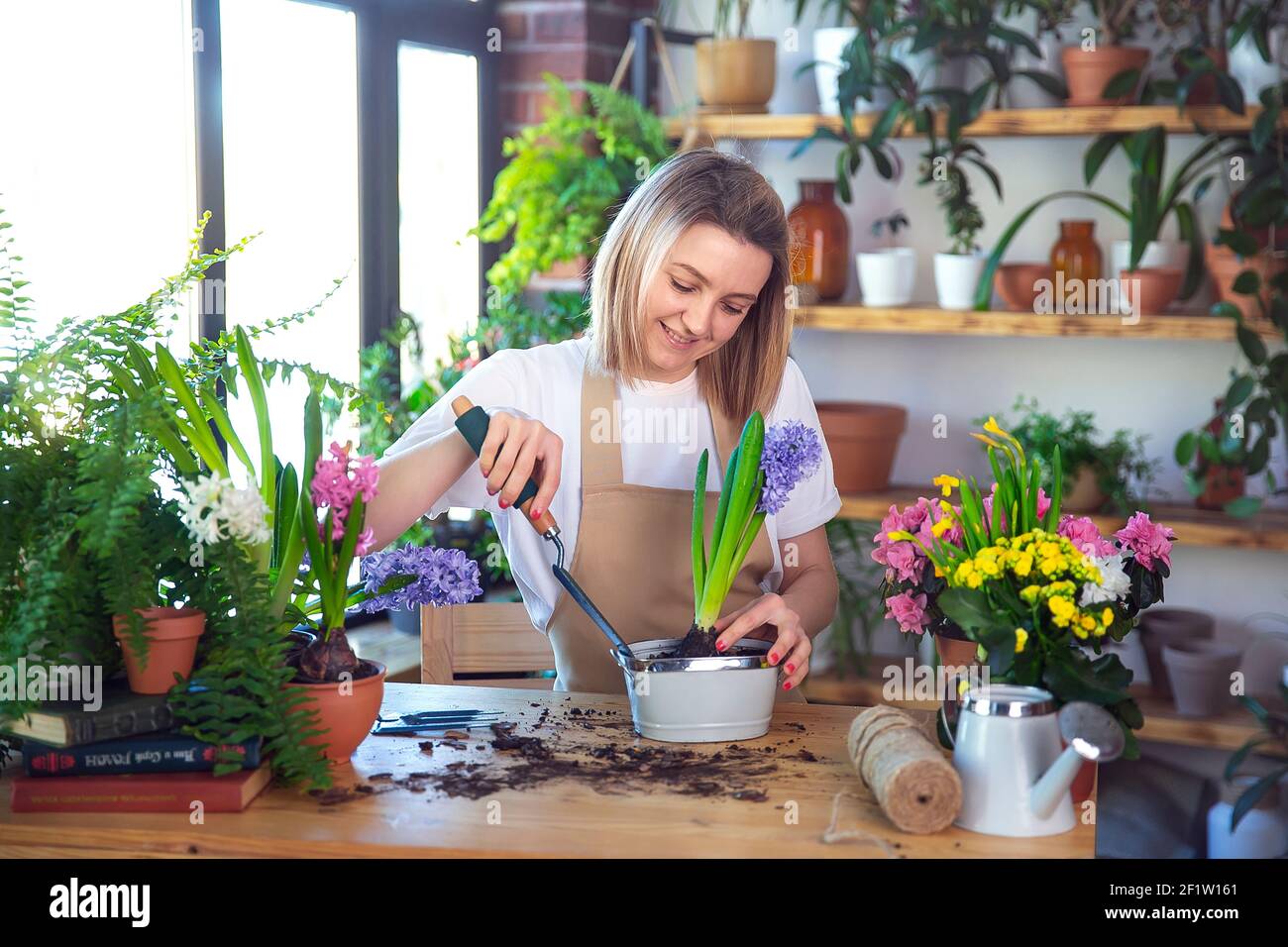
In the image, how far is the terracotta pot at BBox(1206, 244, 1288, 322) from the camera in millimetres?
2883

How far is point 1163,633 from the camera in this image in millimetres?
3121

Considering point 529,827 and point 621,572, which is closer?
point 529,827

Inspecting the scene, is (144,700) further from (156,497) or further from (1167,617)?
(1167,617)

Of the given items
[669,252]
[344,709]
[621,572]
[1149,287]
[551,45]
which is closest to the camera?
[344,709]

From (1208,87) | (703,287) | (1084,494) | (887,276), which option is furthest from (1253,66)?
(703,287)

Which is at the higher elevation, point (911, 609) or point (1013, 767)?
point (911, 609)

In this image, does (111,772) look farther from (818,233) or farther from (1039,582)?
(818,233)

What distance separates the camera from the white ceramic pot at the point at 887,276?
3.22m

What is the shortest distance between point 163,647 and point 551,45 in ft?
8.10

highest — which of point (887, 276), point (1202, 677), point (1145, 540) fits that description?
point (887, 276)

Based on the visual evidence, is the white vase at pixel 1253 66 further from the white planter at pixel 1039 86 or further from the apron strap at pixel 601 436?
the apron strap at pixel 601 436

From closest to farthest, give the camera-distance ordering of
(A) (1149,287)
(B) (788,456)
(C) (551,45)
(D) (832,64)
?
(B) (788,456) < (A) (1149,287) < (D) (832,64) < (C) (551,45)

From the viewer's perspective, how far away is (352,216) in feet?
10.3
